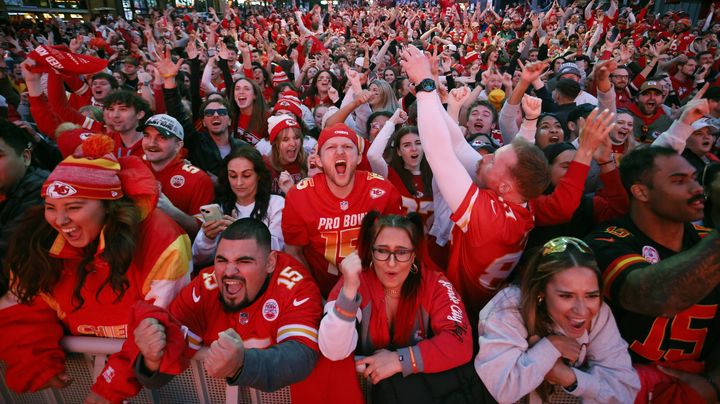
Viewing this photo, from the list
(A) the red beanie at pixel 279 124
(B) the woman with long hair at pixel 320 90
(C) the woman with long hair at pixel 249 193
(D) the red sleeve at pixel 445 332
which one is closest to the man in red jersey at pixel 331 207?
(C) the woman with long hair at pixel 249 193

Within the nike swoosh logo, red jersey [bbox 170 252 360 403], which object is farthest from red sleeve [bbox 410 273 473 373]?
the nike swoosh logo

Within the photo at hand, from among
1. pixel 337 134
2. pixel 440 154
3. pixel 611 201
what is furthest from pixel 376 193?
pixel 611 201

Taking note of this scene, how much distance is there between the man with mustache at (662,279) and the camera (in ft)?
5.47

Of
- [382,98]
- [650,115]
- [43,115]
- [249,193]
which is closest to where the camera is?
[249,193]

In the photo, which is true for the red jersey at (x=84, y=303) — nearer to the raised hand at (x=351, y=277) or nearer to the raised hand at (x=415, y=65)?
the raised hand at (x=351, y=277)

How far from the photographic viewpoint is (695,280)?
1.55 metres

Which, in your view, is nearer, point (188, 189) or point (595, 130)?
point (595, 130)

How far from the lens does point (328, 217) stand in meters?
2.84

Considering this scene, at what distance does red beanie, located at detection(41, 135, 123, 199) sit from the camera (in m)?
2.03

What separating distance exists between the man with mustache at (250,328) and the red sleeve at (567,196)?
5.23ft

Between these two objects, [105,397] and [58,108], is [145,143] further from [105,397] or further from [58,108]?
[105,397]

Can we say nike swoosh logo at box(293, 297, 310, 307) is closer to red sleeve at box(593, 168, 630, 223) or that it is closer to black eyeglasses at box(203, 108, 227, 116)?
red sleeve at box(593, 168, 630, 223)

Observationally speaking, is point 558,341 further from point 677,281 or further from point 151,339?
point 151,339

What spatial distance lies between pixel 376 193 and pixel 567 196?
1.28 m
